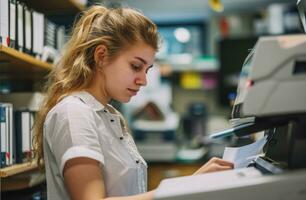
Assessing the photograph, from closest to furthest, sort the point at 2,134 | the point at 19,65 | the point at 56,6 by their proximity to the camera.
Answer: the point at 2,134 → the point at 19,65 → the point at 56,6

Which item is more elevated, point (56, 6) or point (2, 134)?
point (56, 6)

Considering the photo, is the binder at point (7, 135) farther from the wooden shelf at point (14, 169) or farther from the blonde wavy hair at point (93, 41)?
the blonde wavy hair at point (93, 41)

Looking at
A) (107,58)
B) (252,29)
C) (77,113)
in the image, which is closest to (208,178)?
(77,113)

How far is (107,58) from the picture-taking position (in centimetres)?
Answer: 118

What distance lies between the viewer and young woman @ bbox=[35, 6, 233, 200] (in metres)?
1.02

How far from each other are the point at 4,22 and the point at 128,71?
0.67 metres

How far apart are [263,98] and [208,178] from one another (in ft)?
0.72

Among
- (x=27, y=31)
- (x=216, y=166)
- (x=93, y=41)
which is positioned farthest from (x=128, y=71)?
(x=27, y=31)

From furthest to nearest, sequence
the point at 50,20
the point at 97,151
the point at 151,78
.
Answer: the point at 151,78, the point at 50,20, the point at 97,151

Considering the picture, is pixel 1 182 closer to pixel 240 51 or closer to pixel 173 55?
pixel 173 55

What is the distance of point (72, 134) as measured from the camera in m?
1.01

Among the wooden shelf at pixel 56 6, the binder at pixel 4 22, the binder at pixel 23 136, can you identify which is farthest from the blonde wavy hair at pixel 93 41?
the wooden shelf at pixel 56 6

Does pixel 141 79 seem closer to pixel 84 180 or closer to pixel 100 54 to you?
pixel 100 54

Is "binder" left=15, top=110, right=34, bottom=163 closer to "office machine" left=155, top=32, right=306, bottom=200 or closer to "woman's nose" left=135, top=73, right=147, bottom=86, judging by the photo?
"woman's nose" left=135, top=73, right=147, bottom=86
